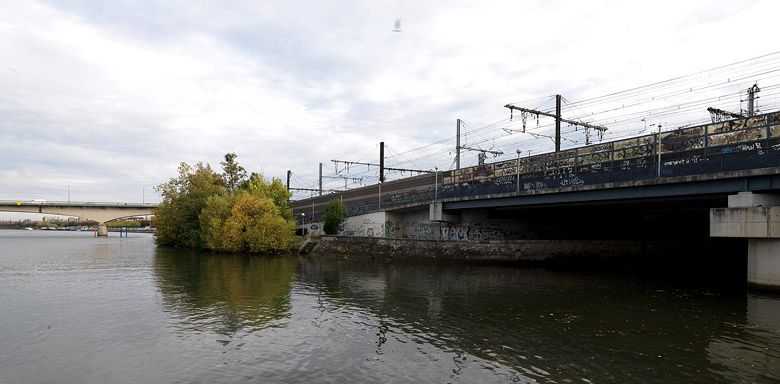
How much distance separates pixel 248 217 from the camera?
5822 cm

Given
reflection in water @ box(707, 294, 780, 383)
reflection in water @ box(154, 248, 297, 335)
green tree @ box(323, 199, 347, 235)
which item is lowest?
reflection in water @ box(154, 248, 297, 335)

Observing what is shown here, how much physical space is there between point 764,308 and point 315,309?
68.6ft

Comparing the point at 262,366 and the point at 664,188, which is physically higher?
the point at 664,188

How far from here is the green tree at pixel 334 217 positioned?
6475cm

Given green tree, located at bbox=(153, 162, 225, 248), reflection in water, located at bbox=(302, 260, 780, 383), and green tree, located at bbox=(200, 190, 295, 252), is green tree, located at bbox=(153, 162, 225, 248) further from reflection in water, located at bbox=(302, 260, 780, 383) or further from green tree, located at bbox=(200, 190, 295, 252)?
reflection in water, located at bbox=(302, 260, 780, 383)

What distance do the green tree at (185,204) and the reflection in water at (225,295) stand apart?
28.5 metres

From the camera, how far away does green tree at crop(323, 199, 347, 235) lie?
64.8 metres

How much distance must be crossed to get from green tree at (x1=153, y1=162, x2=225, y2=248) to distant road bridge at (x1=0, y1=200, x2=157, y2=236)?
A: 31.7 meters

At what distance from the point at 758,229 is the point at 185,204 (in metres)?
67.0

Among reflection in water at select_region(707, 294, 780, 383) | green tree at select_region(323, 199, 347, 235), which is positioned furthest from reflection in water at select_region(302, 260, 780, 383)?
green tree at select_region(323, 199, 347, 235)

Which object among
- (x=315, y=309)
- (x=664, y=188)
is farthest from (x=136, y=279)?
(x=664, y=188)

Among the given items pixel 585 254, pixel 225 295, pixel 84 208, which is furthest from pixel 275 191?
pixel 84 208

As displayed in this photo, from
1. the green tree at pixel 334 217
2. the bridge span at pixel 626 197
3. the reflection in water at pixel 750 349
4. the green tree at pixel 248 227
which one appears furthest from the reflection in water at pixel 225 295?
the green tree at pixel 334 217

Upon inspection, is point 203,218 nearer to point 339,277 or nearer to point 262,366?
point 339,277
